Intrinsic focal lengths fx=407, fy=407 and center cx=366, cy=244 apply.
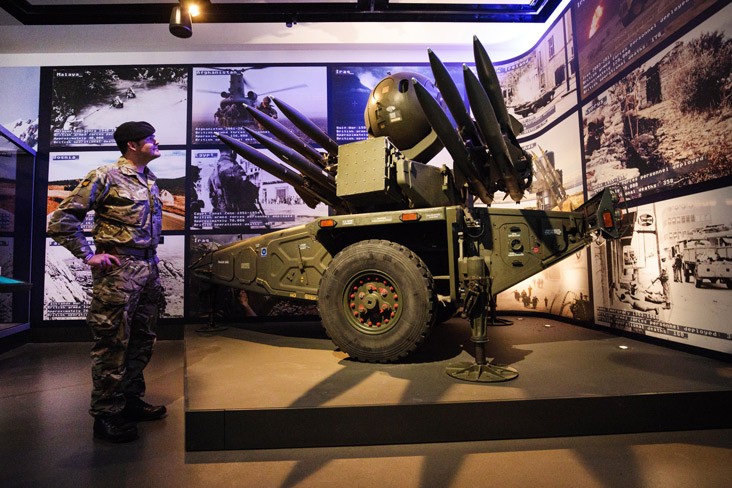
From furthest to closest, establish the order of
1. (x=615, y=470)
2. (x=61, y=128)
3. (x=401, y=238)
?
(x=61, y=128) < (x=401, y=238) < (x=615, y=470)

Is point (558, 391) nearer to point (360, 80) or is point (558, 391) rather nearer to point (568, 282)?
point (568, 282)

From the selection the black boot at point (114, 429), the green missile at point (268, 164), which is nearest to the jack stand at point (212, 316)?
the green missile at point (268, 164)

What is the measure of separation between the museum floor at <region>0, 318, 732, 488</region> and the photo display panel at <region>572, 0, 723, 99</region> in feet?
11.0

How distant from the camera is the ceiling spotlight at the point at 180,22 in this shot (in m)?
5.54

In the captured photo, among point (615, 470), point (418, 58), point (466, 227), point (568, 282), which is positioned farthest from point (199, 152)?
point (615, 470)

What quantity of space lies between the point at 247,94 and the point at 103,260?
5105 millimetres

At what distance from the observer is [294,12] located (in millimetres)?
6418

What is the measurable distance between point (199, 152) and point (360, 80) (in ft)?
9.64

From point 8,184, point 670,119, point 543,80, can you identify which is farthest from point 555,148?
point 8,184

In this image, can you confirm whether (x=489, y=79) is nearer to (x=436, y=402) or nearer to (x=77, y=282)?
(x=436, y=402)

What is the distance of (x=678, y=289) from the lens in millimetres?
4012

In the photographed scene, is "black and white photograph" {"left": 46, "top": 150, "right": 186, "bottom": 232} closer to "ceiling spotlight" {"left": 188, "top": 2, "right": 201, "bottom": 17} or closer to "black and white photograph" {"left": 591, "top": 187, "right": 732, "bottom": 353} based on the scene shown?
"ceiling spotlight" {"left": 188, "top": 2, "right": 201, "bottom": 17}

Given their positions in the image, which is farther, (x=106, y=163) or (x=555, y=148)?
(x=106, y=163)

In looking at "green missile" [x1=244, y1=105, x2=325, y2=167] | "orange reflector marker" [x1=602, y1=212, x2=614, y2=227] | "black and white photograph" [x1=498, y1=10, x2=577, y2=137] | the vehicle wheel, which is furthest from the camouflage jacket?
"black and white photograph" [x1=498, y1=10, x2=577, y2=137]
